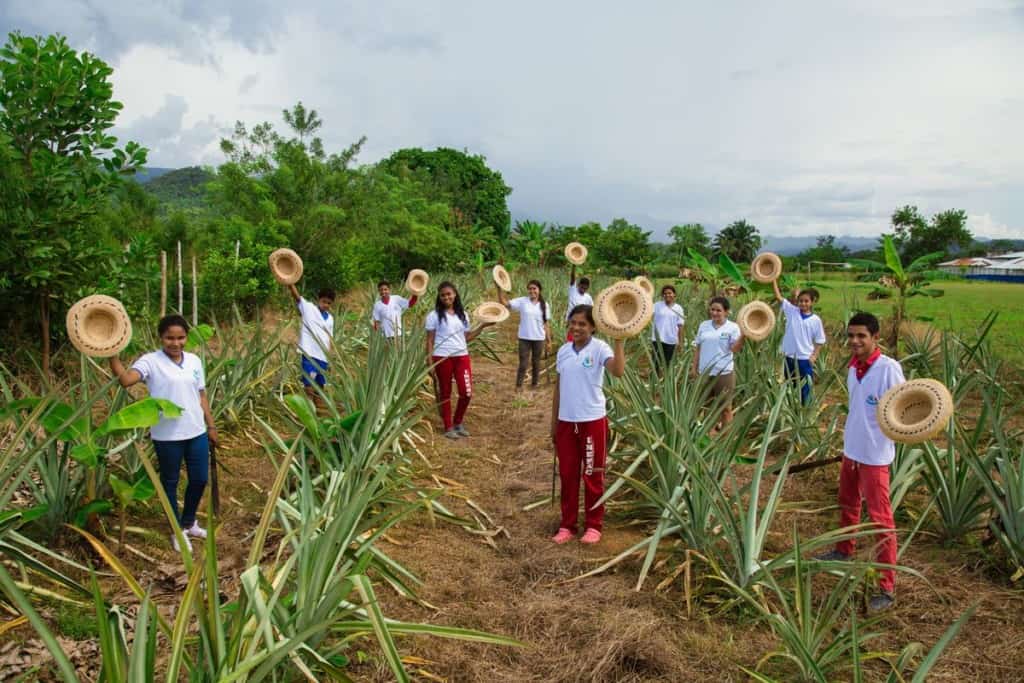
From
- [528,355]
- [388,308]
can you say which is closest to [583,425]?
[388,308]

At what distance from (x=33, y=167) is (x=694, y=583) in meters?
5.44

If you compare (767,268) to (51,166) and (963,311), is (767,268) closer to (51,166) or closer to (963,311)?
(51,166)

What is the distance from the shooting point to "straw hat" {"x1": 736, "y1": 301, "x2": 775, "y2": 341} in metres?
5.17

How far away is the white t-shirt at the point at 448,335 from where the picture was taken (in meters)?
6.01

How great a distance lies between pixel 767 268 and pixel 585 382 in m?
4.51

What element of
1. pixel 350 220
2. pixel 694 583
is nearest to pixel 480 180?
pixel 350 220

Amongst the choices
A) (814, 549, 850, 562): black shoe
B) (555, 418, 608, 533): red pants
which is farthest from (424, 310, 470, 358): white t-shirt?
(814, 549, 850, 562): black shoe

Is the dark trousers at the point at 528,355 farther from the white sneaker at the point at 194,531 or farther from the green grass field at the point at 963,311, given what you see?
the white sneaker at the point at 194,531

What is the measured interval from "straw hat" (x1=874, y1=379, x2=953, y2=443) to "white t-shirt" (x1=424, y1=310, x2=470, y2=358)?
373cm

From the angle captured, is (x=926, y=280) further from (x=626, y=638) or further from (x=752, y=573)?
(x=626, y=638)

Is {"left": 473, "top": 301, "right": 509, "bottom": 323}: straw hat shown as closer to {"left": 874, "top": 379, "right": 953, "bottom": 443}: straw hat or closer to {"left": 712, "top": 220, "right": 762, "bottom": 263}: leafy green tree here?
{"left": 874, "top": 379, "right": 953, "bottom": 443}: straw hat

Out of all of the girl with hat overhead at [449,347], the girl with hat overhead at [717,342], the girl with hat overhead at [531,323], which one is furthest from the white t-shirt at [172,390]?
the girl with hat overhead at [531,323]

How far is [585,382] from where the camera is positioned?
3.77 m

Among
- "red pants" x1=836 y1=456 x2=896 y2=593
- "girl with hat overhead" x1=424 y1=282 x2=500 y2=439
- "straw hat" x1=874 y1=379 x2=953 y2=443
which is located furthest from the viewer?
"girl with hat overhead" x1=424 y1=282 x2=500 y2=439
